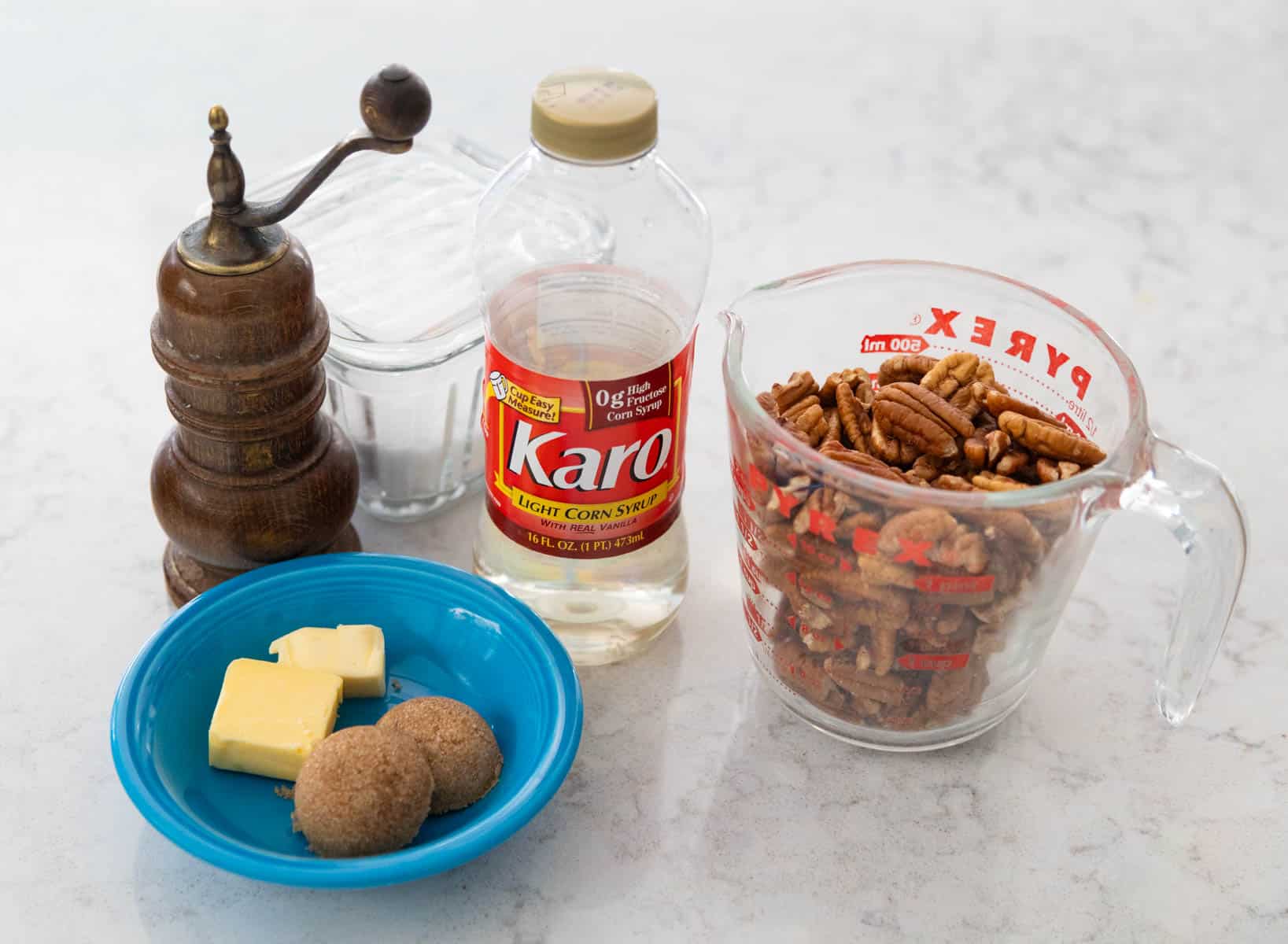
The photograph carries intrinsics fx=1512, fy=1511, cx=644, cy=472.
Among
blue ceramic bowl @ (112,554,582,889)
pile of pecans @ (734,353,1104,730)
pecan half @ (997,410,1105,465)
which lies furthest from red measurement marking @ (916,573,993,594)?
blue ceramic bowl @ (112,554,582,889)

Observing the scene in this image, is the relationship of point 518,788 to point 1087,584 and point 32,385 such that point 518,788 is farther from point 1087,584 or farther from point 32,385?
point 32,385

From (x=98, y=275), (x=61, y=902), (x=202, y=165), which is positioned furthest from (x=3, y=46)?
(x=61, y=902)

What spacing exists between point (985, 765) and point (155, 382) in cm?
71

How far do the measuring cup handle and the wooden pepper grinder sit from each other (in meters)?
0.45

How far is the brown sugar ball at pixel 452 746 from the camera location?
86cm

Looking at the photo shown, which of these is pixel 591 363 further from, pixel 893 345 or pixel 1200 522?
pixel 1200 522

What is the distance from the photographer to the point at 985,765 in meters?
0.96

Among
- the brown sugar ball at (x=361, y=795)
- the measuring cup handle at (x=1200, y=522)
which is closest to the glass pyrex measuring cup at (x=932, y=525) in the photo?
the measuring cup handle at (x=1200, y=522)

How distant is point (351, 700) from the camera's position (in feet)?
3.11

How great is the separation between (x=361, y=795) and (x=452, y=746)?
2.7 inches

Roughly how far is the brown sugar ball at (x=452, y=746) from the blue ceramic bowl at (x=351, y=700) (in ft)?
0.04

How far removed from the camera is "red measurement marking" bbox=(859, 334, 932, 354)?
1.02 meters

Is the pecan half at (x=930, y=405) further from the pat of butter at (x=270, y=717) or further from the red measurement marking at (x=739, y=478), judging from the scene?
the pat of butter at (x=270, y=717)

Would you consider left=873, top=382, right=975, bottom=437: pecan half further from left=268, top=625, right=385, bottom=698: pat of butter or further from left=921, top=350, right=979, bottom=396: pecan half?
left=268, top=625, right=385, bottom=698: pat of butter
